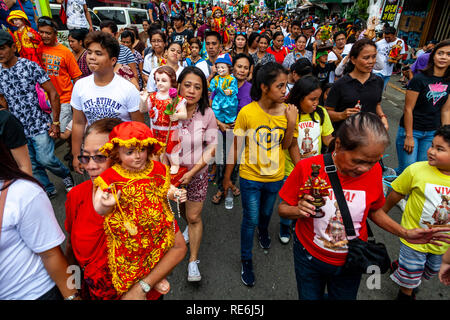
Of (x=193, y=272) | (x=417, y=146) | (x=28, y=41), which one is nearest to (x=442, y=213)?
(x=417, y=146)

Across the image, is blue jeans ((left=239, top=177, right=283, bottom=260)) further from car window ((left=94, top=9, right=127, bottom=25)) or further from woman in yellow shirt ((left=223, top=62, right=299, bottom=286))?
car window ((left=94, top=9, right=127, bottom=25))

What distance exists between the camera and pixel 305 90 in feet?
8.37

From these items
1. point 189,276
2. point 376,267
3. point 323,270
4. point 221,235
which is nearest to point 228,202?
point 221,235

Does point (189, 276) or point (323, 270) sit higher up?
point (323, 270)

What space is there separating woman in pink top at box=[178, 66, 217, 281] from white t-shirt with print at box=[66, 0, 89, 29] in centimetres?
490

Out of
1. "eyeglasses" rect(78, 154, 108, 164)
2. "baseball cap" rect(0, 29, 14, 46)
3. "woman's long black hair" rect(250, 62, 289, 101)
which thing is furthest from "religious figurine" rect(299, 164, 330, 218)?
"baseball cap" rect(0, 29, 14, 46)

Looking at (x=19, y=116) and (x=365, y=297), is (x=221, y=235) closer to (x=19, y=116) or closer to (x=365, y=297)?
(x=365, y=297)

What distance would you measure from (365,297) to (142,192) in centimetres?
237

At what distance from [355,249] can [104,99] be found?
2.44 metres

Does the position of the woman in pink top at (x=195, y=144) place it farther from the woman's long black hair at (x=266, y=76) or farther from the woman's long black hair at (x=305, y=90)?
the woman's long black hair at (x=305, y=90)

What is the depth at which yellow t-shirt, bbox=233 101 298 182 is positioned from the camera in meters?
2.42

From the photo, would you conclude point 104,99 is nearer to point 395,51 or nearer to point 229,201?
point 229,201

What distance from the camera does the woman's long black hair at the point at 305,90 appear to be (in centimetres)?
253

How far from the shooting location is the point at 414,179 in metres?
2.05
